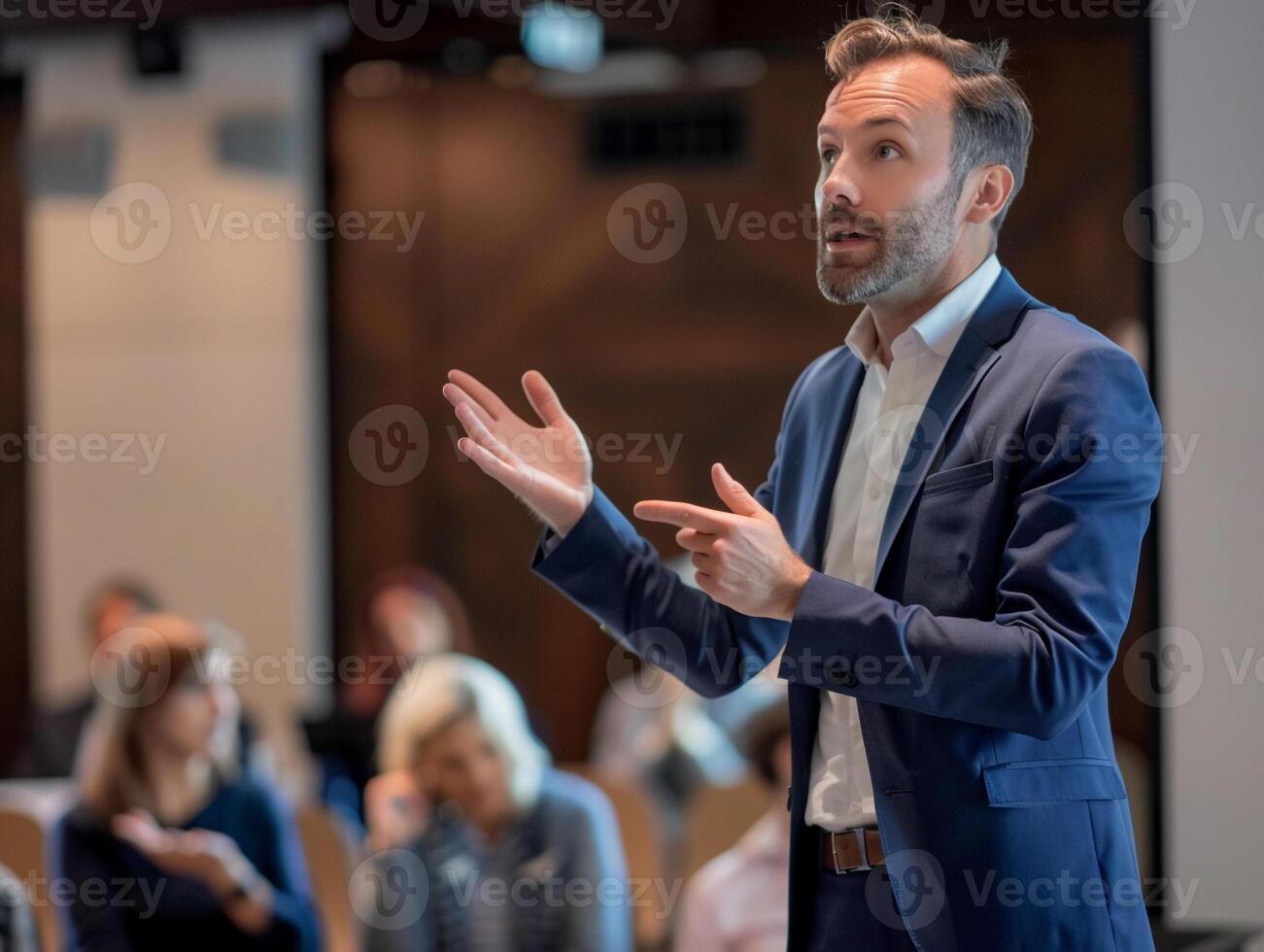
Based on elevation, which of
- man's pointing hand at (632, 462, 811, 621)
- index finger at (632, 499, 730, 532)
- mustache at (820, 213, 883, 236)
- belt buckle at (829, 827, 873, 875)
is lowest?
belt buckle at (829, 827, 873, 875)

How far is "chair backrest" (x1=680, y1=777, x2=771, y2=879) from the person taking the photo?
387 centimetres

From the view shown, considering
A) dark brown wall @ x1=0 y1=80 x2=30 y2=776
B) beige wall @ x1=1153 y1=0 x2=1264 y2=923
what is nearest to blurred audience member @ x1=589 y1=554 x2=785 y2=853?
beige wall @ x1=1153 y1=0 x2=1264 y2=923

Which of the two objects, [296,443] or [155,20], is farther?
[296,443]

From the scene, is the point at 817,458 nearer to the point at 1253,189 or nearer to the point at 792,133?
the point at 1253,189

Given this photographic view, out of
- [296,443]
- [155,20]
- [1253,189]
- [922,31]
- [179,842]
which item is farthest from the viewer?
[296,443]

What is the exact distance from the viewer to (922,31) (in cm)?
176

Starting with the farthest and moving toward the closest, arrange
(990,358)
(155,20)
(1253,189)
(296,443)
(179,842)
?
(296,443)
(155,20)
(179,842)
(1253,189)
(990,358)

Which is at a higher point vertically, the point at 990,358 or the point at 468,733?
the point at 990,358

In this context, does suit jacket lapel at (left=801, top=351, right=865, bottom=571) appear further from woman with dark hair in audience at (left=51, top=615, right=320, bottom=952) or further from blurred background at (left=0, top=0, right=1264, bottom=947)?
blurred background at (left=0, top=0, right=1264, bottom=947)

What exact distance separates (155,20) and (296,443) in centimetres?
171

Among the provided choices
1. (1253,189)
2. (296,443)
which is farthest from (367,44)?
(1253,189)

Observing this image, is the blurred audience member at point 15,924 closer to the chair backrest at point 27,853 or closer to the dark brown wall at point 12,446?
the chair backrest at point 27,853

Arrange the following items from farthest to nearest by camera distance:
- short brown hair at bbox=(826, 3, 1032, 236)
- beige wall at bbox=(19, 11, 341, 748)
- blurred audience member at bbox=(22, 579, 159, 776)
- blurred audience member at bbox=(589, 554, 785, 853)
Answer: beige wall at bbox=(19, 11, 341, 748)
blurred audience member at bbox=(22, 579, 159, 776)
blurred audience member at bbox=(589, 554, 785, 853)
short brown hair at bbox=(826, 3, 1032, 236)

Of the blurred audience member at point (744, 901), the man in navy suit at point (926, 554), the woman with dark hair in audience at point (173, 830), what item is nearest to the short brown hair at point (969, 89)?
the man in navy suit at point (926, 554)
